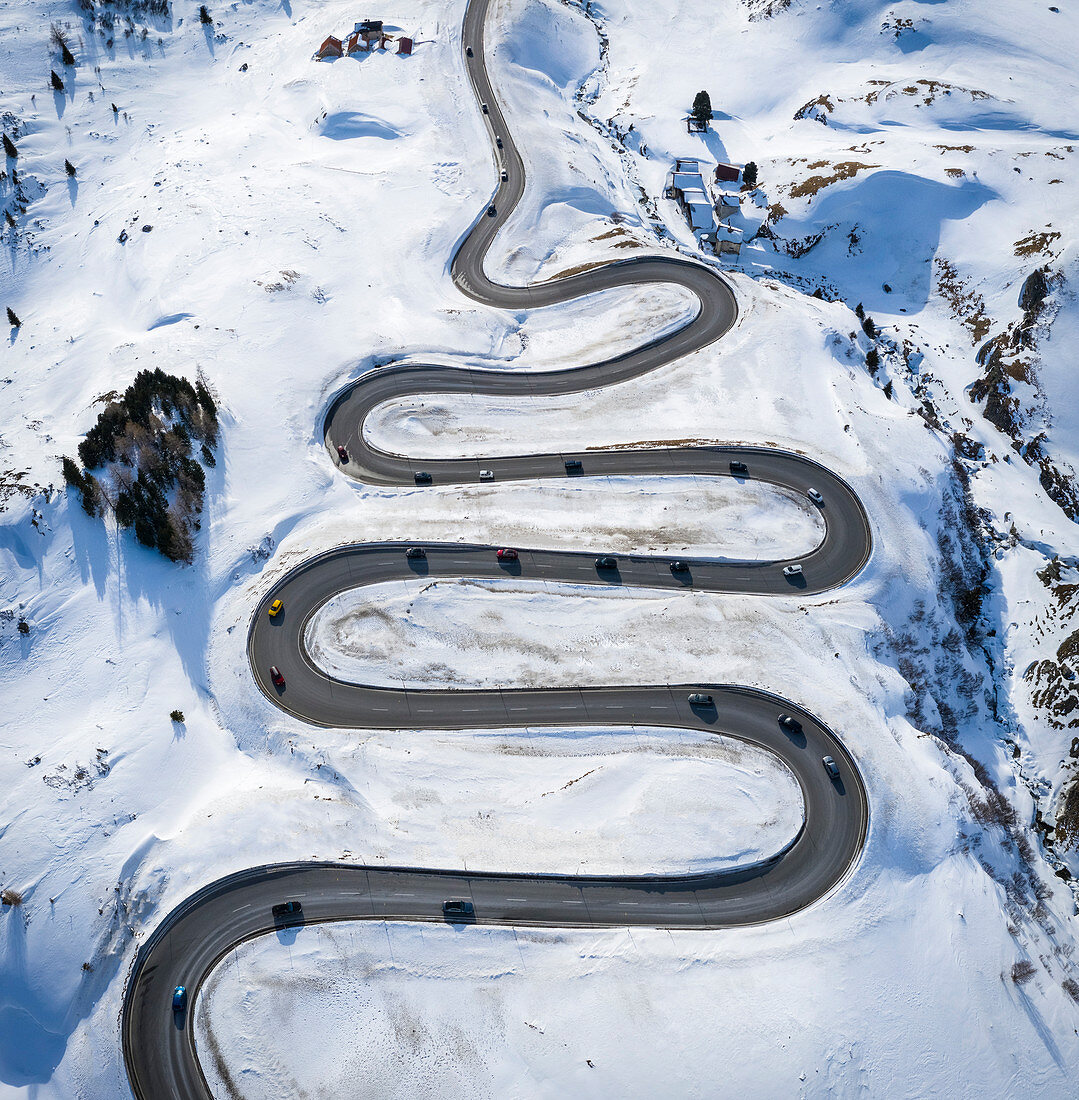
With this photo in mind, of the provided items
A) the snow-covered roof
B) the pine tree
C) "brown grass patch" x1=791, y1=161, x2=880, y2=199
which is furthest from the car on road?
the pine tree

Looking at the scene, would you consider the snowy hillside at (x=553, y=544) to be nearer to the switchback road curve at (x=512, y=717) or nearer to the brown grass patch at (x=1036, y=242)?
the brown grass patch at (x=1036, y=242)

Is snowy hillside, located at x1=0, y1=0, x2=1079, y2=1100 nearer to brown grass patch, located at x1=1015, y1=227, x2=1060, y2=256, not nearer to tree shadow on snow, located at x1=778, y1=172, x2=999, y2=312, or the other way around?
tree shadow on snow, located at x1=778, y1=172, x2=999, y2=312

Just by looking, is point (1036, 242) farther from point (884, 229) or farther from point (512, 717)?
point (512, 717)

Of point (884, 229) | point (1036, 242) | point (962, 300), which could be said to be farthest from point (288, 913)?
point (1036, 242)

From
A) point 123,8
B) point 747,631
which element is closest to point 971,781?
point 747,631

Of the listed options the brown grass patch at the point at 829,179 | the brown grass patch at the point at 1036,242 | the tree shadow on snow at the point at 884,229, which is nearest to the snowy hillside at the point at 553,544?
the tree shadow on snow at the point at 884,229

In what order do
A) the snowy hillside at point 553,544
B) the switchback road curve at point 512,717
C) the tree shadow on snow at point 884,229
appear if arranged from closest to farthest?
the snowy hillside at point 553,544 < the switchback road curve at point 512,717 < the tree shadow on snow at point 884,229
